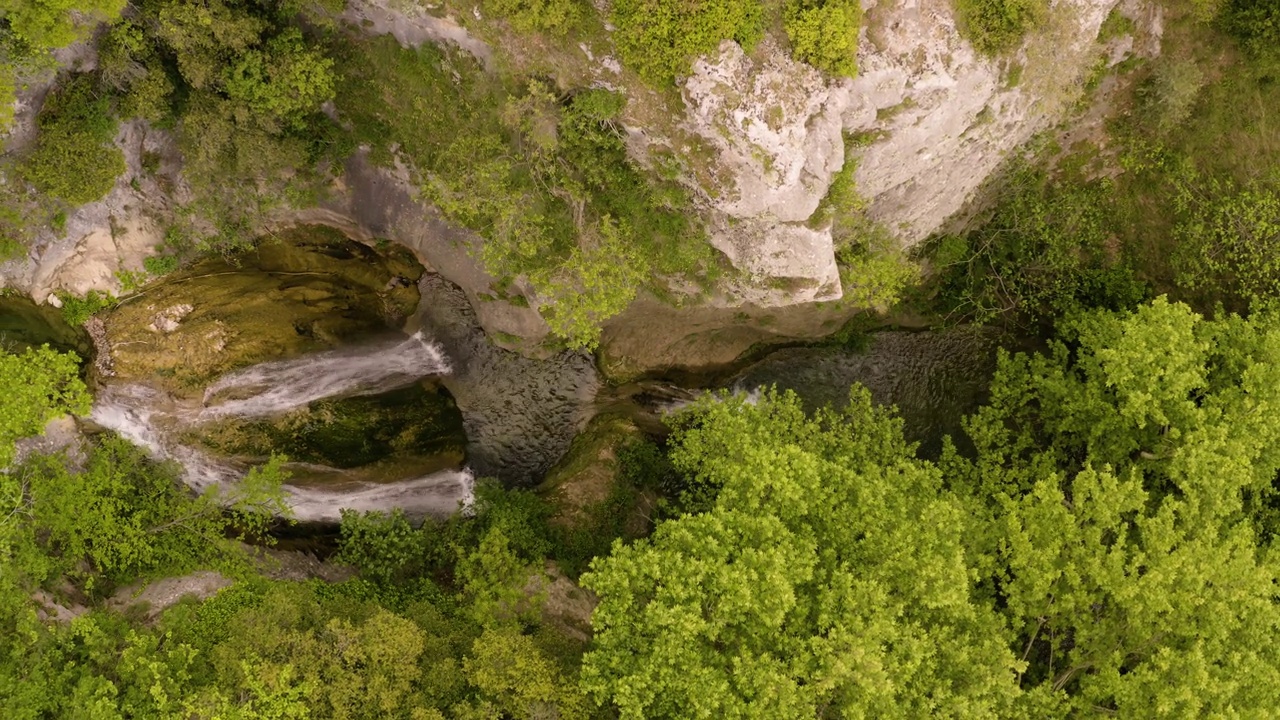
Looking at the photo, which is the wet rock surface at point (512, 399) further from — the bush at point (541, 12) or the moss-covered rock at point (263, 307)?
the bush at point (541, 12)

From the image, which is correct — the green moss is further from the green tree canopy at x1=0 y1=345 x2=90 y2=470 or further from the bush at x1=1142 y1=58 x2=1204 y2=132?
the bush at x1=1142 y1=58 x2=1204 y2=132

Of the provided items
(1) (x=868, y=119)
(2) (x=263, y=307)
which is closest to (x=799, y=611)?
(1) (x=868, y=119)

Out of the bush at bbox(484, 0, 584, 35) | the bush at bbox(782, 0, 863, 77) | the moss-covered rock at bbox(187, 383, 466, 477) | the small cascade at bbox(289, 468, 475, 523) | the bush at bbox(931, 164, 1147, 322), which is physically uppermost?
the bush at bbox(782, 0, 863, 77)

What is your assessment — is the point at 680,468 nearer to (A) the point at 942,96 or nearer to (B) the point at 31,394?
(A) the point at 942,96

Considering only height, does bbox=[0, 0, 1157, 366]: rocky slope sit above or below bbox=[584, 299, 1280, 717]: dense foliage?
above

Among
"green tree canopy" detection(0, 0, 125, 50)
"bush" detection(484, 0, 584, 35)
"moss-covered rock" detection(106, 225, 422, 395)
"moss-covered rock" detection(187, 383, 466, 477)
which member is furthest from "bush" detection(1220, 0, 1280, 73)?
"green tree canopy" detection(0, 0, 125, 50)

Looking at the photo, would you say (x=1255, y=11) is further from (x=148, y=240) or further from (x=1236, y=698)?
(x=148, y=240)
